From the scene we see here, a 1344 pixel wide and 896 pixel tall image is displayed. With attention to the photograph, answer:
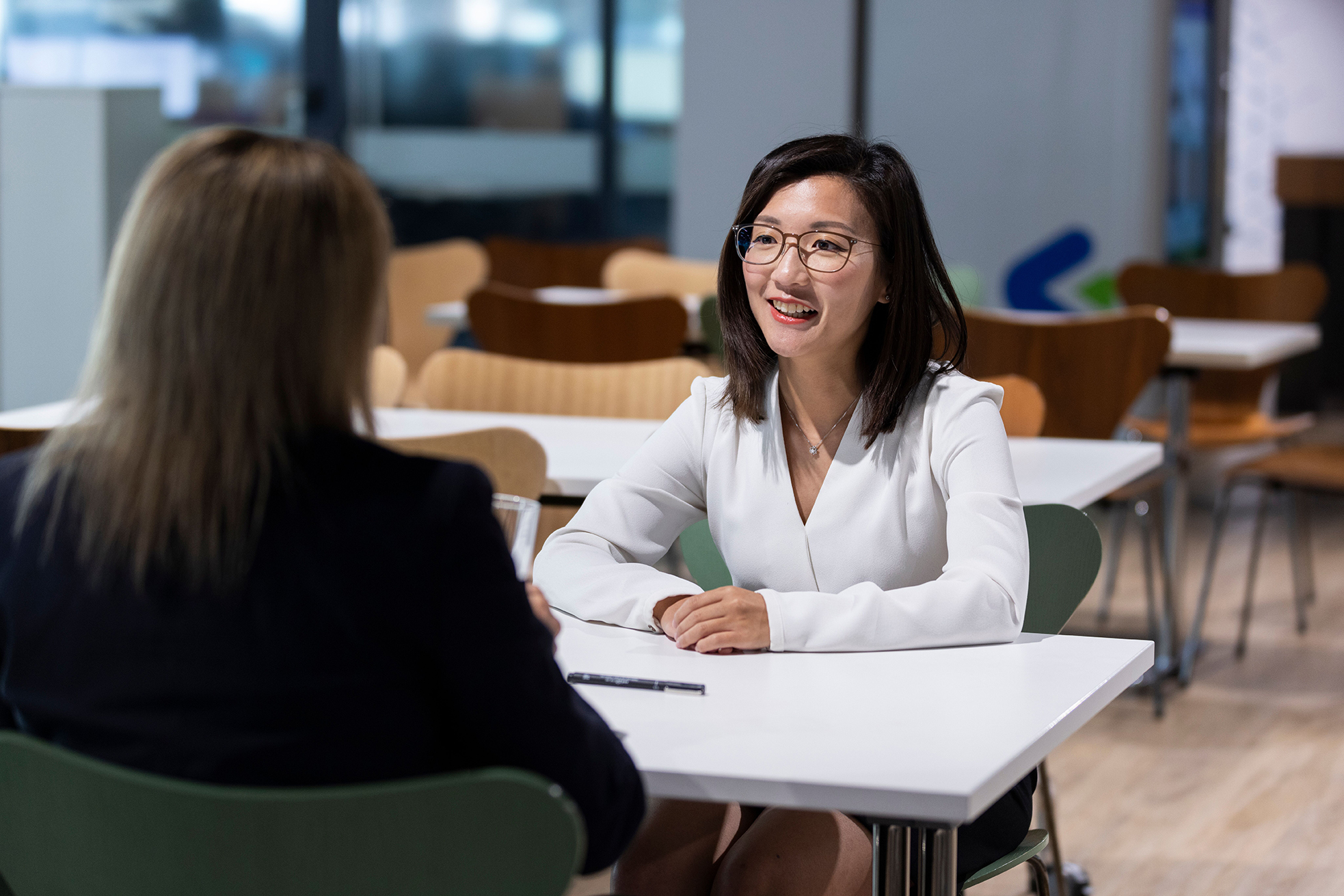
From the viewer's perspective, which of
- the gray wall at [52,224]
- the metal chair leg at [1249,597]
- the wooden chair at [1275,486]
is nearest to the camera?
the wooden chair at [1275,486]

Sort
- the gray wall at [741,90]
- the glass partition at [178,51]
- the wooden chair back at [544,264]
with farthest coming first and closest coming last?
the gray wall at [741,90] < the glass partition at [178,51] < the wooden chair back at [544,264]

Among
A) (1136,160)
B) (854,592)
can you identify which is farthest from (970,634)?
(1136,160)

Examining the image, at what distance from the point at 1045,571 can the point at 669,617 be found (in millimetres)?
597

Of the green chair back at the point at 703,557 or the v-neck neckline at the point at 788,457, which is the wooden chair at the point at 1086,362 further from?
the v-neck neckline at the point at 788,457

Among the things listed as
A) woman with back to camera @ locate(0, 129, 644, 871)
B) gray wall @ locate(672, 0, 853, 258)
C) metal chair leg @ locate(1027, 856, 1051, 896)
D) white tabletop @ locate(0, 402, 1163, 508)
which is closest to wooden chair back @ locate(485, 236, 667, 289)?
gray wall @ locate(672, 0, 853, 258)

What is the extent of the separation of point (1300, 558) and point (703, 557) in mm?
3618

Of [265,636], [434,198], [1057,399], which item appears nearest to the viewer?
[265,636]

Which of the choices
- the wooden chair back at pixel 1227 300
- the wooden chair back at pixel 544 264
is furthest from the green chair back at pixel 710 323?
the wooden chair back at pixel 544 264

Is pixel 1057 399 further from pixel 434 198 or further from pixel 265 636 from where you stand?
pixel 434 198

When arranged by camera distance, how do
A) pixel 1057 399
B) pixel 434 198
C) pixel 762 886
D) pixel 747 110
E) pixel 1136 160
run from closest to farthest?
pixel 762 886
pixel 1057 399
pixel 1136 160
pixel 747 110
pixel 434 198

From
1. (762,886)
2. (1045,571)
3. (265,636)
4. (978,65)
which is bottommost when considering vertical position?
(762,886)

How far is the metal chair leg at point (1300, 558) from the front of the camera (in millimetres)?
4695

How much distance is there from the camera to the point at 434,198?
790 centimetres

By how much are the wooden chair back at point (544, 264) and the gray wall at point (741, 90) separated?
3.47ft
